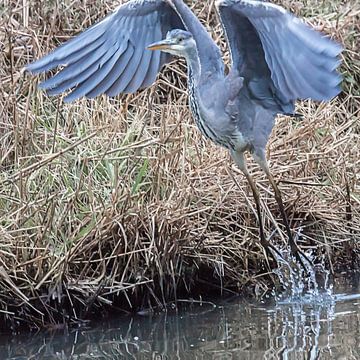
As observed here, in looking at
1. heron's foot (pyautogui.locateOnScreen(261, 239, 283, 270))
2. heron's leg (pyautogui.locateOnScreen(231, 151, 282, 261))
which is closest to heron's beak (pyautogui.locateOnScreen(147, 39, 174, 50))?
heron's leg (pyautogui.locateOnScreen(231, 151, 282, 261))

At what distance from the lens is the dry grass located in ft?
16.3

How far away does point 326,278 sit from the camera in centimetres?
567

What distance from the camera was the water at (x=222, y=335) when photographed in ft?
15.2

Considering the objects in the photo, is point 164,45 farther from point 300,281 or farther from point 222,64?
point 300,281

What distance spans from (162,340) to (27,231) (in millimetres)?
801

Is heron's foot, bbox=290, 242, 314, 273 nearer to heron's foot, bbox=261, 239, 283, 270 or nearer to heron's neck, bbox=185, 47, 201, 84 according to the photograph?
heron's foot, bbox=261, 239, 283, 270

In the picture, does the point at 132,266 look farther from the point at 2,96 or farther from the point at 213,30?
the point at 213,30

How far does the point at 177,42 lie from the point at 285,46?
0.60 m

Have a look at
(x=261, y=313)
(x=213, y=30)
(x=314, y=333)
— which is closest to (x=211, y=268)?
(x=261, y=313)

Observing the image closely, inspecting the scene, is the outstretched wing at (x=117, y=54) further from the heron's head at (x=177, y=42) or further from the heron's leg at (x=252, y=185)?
the heron's leg at (x=252, y=185)

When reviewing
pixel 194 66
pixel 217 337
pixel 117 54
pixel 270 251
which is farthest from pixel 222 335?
pixel 117 54

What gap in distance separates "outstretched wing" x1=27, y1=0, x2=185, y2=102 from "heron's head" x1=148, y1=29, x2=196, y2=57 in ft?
1.13

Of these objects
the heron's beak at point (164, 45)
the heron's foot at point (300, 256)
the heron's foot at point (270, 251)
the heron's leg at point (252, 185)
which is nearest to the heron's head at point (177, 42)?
the heron's beak at point (164, 45)

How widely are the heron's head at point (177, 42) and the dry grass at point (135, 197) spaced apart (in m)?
0.48
